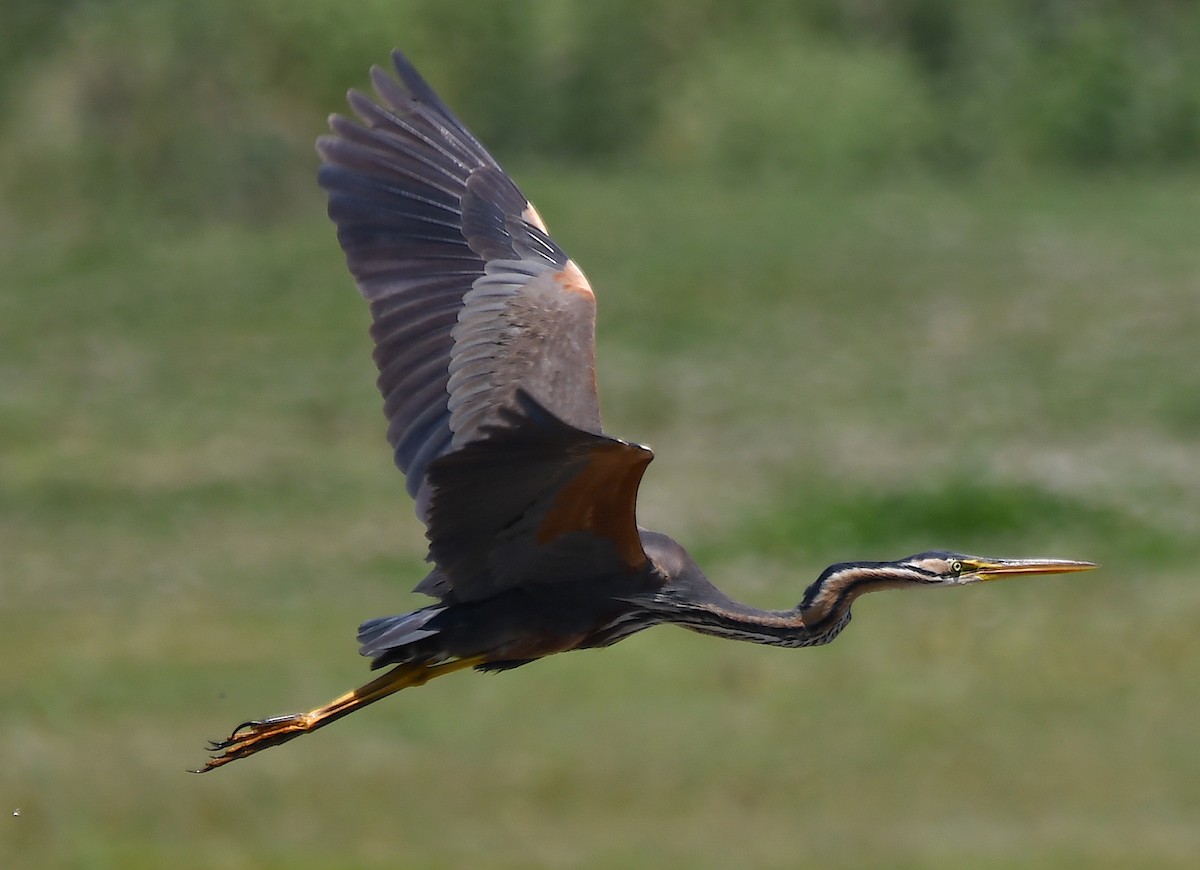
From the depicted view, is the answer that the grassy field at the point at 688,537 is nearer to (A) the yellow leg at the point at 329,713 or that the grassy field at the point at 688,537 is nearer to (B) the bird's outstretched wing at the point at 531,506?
(A) the yellow leg at the point at 329,713

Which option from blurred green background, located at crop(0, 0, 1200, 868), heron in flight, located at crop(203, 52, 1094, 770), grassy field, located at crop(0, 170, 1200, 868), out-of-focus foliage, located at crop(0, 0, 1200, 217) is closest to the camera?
heron in flight, located at crop(203, 52, 1094, 770)

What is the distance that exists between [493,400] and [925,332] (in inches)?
674

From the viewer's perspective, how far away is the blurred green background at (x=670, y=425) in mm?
13859

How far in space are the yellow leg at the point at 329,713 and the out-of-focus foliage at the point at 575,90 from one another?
2132 centimetres

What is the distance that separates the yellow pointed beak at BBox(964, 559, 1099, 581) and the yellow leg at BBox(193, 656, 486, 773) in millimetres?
1476

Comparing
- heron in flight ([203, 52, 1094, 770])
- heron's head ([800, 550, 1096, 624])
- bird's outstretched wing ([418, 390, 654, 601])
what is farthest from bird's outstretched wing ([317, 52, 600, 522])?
heron's head ([800, 550, 1096, 624])

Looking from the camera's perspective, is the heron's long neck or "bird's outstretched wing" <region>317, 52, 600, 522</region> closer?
the heron's long neck

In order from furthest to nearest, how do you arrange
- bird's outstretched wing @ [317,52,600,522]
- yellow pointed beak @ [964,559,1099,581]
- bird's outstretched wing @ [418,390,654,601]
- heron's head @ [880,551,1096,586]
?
bird's outstretched wing @ [317,52,600,522]
yellow pointed beak @ [964,559,1099,581]
heron's head @ [880,551,1096,586]
bird's outstretched wing @ [418,390,654,601]

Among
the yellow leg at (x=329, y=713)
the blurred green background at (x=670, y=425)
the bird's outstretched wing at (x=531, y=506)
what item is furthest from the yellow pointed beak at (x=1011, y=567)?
the blurred green background at (x=670, y=425)

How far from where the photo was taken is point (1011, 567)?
23.7 ft

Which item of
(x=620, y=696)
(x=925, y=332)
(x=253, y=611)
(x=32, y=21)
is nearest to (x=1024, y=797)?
(x=620, y=696)

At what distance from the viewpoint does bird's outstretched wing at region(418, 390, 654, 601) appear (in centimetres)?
616

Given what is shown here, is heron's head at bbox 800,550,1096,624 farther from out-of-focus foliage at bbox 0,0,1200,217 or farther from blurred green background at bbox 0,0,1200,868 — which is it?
out-of-focus foliage at bbox 0,0,1200,217

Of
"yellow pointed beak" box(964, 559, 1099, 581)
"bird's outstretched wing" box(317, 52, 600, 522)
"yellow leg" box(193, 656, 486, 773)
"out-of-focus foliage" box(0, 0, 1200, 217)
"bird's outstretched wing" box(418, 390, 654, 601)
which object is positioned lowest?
"yellow leg" box(193, 656, 486, 773)
